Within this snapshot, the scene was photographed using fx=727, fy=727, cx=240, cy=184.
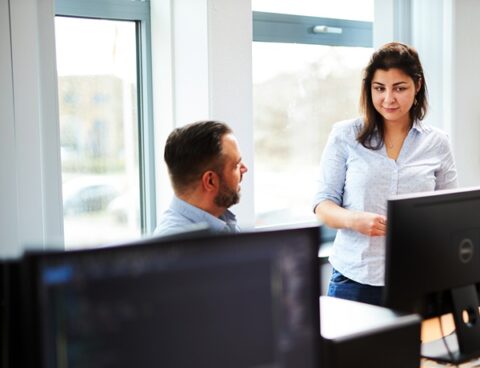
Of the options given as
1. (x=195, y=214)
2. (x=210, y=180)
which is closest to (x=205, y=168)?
(x=210, y=180)

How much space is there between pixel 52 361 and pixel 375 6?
3629 millimetres

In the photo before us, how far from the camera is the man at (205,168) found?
6.61 ft

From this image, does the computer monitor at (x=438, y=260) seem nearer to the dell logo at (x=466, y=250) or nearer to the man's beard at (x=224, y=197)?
the dell logo at (x=466, y=250)

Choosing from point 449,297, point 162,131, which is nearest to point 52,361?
point 449,297

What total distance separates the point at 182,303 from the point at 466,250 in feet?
3.29

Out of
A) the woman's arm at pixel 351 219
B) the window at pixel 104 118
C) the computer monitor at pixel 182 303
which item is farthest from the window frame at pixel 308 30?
the computer monitor at pixel 182 303

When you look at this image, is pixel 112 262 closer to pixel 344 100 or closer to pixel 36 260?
pixel 36 260

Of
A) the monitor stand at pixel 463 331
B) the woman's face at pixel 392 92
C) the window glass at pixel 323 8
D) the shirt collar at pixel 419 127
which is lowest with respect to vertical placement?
the monitor stand at pixel 463 331

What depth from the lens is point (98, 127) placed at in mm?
3141

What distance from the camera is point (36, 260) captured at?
3.06ft

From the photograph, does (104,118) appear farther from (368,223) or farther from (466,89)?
(466,89)

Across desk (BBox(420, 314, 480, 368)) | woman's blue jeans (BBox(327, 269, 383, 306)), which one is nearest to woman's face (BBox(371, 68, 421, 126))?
woman's blue jeans (BBox(327, 269, 383, 306))

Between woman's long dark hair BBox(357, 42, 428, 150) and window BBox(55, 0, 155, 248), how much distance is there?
1.06m

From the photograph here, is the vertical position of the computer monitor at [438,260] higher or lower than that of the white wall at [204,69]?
lower
